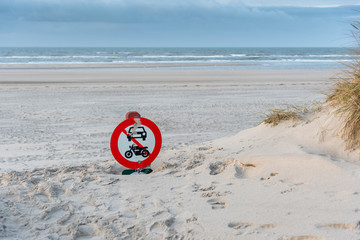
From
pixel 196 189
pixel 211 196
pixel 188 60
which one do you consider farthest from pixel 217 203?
pixel 188 60

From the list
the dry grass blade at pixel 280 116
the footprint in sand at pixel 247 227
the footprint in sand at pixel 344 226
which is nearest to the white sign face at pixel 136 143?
the footprint in sand at pixel 247 227

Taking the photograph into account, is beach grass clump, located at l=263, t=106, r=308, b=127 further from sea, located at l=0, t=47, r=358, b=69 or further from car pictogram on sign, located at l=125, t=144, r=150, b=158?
sea, located at l=0, t=47, r=358, b=69

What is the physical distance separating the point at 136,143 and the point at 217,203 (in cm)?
136

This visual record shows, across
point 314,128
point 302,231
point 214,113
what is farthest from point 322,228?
point 214,113

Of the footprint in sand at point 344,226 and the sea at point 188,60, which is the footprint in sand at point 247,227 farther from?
the sea at point 188,60

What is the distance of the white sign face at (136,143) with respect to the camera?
464 cm

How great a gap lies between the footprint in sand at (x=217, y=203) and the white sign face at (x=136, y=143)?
1.22m

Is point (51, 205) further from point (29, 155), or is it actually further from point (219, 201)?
point (29, 155)

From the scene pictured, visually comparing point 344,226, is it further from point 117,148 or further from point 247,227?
point 117,148

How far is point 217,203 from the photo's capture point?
146 inches

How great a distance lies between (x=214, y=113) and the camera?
403 inches

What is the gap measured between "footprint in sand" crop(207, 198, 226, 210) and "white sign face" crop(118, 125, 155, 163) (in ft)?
4.00

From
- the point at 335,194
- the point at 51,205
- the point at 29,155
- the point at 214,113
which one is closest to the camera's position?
the point at 335,194

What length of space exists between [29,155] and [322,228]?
14.8 feet
